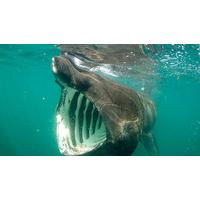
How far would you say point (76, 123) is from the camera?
5.20 metres

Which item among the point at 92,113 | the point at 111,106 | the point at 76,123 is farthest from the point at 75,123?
the point at 111,106

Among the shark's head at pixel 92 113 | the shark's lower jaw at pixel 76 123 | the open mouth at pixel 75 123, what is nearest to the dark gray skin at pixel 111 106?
the shark's head at pixel 92 113

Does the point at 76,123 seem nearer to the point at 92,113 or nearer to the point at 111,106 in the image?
the point at 92,113

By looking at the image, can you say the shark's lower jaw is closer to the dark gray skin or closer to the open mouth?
the open mouth

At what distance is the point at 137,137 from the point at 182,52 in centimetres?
1162

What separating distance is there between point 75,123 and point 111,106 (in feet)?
4.87

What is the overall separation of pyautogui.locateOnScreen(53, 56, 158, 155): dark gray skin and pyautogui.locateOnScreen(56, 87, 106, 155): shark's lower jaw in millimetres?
506

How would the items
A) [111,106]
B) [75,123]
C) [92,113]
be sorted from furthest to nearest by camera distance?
[92,113] < [75,123] < [111,106]

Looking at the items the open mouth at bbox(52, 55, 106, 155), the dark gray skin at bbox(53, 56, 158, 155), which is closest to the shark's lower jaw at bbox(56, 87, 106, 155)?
the open mouth at bbox(52, 55, 106, 155)

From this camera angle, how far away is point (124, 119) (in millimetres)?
3695

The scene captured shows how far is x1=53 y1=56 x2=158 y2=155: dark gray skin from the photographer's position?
3.36m

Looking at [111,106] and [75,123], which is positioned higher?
[111,106]
